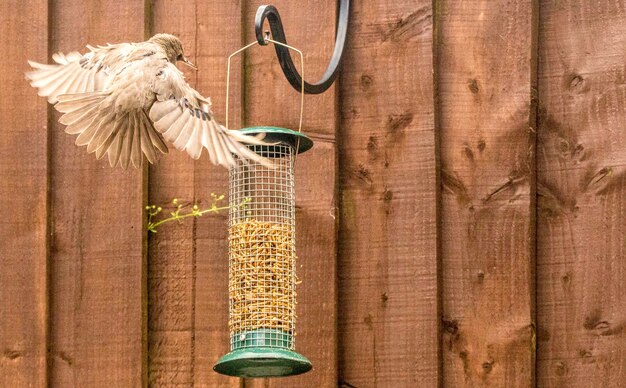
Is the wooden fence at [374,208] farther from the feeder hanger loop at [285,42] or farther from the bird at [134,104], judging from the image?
the feeder hanger loop at [285,42]

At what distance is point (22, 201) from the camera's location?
3910 mm

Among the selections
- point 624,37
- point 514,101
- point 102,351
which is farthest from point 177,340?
point 624,37

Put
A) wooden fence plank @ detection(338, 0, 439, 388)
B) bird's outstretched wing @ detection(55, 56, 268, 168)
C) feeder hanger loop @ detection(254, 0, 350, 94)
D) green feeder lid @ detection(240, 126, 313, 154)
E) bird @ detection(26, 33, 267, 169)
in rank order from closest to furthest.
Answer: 1. feeder hanger loop @ detection(254, 0, 350, 94)
2. green feeder lid @ detection(240, 126, 313, 154)
3. bird's outstretched wing @ detection(55, 56, 268, 168)
4. bird @ detection(26, 33, 267, 169)
5. wooden fence plank @ detection(338, 0, 439, 388)

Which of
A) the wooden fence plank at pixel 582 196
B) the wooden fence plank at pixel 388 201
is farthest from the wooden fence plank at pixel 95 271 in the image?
the wooden fence plank at pixel 582 196

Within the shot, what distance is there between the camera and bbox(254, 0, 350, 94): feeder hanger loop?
336cm

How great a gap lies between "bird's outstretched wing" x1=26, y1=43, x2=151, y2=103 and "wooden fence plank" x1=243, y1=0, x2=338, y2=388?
394 mm

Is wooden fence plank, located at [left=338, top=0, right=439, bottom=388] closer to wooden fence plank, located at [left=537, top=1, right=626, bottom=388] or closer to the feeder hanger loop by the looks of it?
the feeder hanger loop

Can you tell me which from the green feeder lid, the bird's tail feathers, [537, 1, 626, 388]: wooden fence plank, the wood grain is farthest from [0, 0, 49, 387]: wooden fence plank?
[537, 1, 626, 388]: wooden fence plank

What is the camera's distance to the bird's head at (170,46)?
12.9 feet

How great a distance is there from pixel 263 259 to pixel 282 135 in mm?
377

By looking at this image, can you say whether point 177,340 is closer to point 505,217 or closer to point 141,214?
point 141,214

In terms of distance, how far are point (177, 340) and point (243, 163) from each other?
0.59 meters

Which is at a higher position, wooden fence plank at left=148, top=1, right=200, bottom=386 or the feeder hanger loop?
the feeder hanger loop

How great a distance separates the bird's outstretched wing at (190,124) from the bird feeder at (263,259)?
0.21 feet
